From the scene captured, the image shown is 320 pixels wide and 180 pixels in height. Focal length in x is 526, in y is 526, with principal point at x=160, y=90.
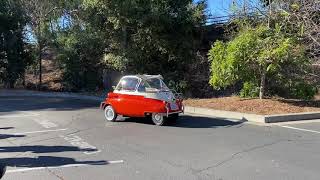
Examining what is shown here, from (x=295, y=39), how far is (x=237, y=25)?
10.6ft

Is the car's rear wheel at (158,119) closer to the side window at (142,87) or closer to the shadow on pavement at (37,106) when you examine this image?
the side window at (142,87)

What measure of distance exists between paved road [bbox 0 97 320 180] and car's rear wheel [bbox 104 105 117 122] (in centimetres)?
25

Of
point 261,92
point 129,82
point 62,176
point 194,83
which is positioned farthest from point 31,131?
point 194,83

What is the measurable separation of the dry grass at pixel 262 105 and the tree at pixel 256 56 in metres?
0.68

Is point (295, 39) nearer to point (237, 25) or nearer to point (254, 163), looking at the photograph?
point (237, 25)

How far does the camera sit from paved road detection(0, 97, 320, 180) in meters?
8.89

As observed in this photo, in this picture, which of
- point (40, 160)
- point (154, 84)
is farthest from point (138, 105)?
point (40, 160)

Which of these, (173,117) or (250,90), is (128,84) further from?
(250,90)

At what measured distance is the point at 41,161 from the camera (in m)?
9.92

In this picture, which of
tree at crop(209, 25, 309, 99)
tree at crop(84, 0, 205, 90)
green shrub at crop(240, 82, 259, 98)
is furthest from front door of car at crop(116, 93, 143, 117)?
tree at crop(84, 0, 205, 90)

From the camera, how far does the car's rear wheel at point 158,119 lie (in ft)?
48.8

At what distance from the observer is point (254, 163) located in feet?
31.4

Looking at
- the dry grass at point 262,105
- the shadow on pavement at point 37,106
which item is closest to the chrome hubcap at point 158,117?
the dry grass at point 262,105

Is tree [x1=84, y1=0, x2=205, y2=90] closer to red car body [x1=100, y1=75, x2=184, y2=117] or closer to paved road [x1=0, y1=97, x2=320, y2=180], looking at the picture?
red car body [x1=100, y1=75, x2=184, y2=117]
